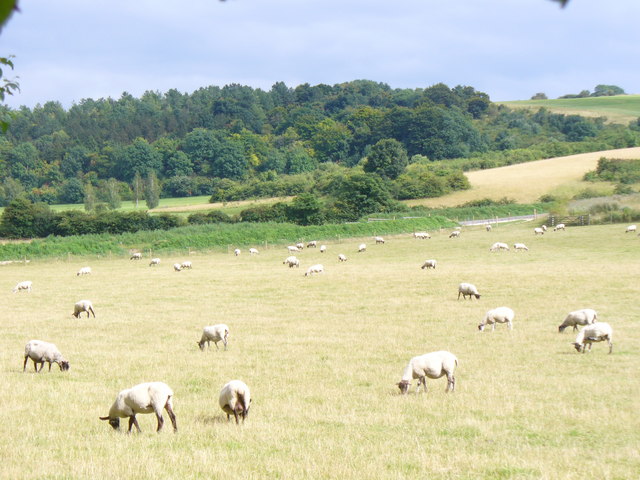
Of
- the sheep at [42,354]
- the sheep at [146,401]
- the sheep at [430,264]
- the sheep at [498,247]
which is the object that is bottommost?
the sheep at [498,247]

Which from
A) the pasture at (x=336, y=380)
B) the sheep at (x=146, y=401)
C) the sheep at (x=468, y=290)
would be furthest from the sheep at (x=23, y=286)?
the sheep at (x=146, y=401)

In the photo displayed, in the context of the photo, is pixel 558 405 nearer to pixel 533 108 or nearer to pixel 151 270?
pixel 151 270

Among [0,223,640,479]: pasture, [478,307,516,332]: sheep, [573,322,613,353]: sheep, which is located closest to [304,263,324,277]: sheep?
[0,223,640,479]: pasture

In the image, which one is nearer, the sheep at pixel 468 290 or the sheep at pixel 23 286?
the sheep at pixel 468 290

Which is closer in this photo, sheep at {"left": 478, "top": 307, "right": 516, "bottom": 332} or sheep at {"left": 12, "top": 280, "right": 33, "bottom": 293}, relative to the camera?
sheep at {"left": 478, "top": 307, "right": 516, "bottom": 332}

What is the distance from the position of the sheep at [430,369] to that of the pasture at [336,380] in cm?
32

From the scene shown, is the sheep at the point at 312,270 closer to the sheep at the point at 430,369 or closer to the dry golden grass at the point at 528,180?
the sheep at the point at 430,369

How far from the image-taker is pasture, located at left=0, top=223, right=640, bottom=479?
430 inches

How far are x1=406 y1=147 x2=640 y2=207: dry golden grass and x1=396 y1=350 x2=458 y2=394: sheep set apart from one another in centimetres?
8638

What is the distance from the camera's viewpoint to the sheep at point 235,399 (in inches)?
515

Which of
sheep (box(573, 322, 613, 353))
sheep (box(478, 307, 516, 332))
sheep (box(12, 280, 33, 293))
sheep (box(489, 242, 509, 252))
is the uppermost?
sheep (box(573, 322, 613, 353))

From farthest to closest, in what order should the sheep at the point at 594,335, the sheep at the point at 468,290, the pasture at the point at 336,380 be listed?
the sheep at the point at 468,290
the sheep at the point at 594,335
the pasture at the point at 336,380

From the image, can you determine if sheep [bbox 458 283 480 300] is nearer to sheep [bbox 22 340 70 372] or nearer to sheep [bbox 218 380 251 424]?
sheep [bbox 22 340 70 372]

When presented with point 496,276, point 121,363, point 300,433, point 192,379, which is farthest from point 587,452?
point 496,276
